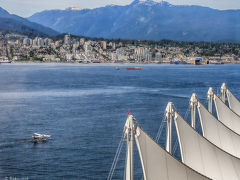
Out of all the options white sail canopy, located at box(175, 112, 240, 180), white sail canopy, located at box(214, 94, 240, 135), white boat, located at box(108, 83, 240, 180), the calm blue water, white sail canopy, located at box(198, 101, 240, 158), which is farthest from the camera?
the calm blue water

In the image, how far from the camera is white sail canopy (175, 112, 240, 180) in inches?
928

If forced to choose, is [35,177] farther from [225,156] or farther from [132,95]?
[132,95]

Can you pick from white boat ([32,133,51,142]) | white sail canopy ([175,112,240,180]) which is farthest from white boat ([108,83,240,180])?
white boat ([32,133,51,142])

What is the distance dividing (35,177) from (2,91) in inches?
2427

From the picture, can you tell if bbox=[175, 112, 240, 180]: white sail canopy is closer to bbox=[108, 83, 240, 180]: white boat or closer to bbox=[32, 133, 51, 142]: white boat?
bbox=[108, 83, 240, 180]: white boat

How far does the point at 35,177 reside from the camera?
33.0 metres

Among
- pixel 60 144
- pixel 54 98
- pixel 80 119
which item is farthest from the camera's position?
pixel 54 98

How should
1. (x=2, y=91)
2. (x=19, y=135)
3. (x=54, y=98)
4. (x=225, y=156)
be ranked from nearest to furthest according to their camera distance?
(x=225, y=156) < (x=19, y=135) < (x=54, y=98) < (x=2, y=91)

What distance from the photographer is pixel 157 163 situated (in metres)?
19.3

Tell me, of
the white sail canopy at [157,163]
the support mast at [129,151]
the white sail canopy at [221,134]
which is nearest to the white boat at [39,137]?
the white sail canopy at [221,134]

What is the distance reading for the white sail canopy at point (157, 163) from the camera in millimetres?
18719

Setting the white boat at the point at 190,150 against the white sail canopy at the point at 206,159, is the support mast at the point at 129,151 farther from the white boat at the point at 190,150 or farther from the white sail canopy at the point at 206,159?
the white sail canopy at the point at 206,159

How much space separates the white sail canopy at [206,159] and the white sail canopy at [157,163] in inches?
133

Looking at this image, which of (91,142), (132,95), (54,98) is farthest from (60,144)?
(132,95)
